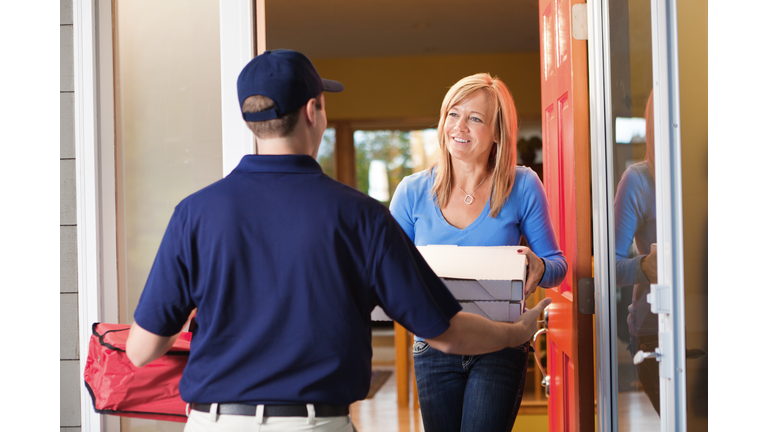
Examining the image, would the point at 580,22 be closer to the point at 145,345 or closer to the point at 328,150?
the point at 145,345

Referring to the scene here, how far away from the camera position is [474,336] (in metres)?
1.13

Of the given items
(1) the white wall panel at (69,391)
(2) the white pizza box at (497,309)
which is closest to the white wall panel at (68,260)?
(1) the white wall panel at (69,391)

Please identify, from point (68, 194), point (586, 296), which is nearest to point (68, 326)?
point (68, 194)

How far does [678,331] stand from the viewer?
124 centimetres

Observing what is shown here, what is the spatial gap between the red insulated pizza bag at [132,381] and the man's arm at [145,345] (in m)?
0.14

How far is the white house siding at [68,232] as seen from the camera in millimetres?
1976

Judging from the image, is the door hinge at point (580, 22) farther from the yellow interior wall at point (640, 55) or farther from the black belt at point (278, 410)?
the black belt at point (278, 410)

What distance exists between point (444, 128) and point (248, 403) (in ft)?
3.63

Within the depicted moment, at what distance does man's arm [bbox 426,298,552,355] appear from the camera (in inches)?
43.0

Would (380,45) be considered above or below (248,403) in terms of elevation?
above
